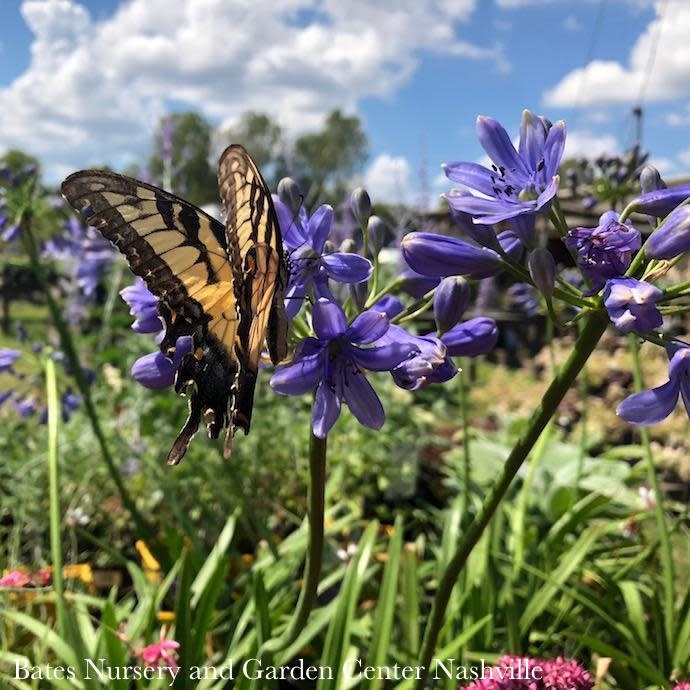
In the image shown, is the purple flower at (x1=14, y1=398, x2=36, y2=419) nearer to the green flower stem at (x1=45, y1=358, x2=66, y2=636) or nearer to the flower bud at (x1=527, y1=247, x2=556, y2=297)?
the green flower stem at (x1=45, y1=358, x2=66, y2=636)

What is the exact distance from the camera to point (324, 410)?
1.33 m

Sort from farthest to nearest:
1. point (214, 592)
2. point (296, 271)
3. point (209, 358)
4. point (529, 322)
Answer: point (529, 322)
point (214, 592)
point (209, 358)
point (296, 271)

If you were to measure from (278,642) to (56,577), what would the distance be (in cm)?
64

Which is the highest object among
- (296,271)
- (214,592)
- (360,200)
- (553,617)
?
(360,200)

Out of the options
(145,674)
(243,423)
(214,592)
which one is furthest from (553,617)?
(243,423)

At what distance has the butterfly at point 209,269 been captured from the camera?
1383 mm

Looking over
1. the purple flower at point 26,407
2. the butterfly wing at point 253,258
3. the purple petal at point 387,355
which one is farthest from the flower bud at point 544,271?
the purple flower at point 26,407

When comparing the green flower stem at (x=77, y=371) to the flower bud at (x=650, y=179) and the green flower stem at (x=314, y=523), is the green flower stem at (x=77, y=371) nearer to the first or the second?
the green flower stem at (x=314, y=523)

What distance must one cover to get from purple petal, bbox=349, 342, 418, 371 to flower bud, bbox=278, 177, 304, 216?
0.43 m

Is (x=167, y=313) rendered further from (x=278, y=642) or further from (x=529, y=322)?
(x=529, y=322)

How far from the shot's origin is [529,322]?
11773 millimetres

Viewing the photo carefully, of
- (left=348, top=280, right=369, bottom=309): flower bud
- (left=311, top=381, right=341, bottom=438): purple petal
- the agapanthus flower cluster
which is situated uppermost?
(left=348, top=280, right=369, bottom=309): flower bud

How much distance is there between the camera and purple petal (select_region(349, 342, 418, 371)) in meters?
1.29

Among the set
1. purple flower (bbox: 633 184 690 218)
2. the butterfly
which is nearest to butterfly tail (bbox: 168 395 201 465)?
the butterfly
